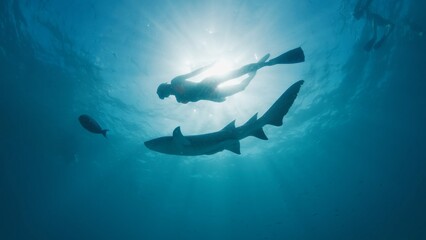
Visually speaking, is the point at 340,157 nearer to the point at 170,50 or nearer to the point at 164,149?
the point at 170,50

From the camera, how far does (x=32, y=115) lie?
77.7 feet

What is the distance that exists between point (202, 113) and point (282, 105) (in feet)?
48.8

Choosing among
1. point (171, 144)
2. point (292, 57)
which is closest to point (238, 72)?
point (292, 57)

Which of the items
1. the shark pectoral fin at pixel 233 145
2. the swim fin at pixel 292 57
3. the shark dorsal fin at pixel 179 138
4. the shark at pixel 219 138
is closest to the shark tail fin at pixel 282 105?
the shark at pixel 219 138

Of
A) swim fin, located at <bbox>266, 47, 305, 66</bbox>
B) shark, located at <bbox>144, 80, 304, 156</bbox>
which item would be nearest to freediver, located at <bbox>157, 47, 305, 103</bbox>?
swim fin, located at <bbox>266, 47, 305, 66</bbox>

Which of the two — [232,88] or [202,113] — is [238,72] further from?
[202,113]

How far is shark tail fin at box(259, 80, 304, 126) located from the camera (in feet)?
14.3

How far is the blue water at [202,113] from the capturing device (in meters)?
13.0

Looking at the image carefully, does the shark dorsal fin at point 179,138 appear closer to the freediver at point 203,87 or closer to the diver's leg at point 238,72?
the freediver at point 203,87

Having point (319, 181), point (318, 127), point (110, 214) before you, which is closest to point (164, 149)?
point (318, 127)

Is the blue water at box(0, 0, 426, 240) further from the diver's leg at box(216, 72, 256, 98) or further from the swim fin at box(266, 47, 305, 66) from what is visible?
the swim fin at box(266, 47, 305, 66)

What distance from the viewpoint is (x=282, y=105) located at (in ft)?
14.8

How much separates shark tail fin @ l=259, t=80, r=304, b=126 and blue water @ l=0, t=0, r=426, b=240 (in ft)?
28.2

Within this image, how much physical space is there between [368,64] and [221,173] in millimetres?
22248
